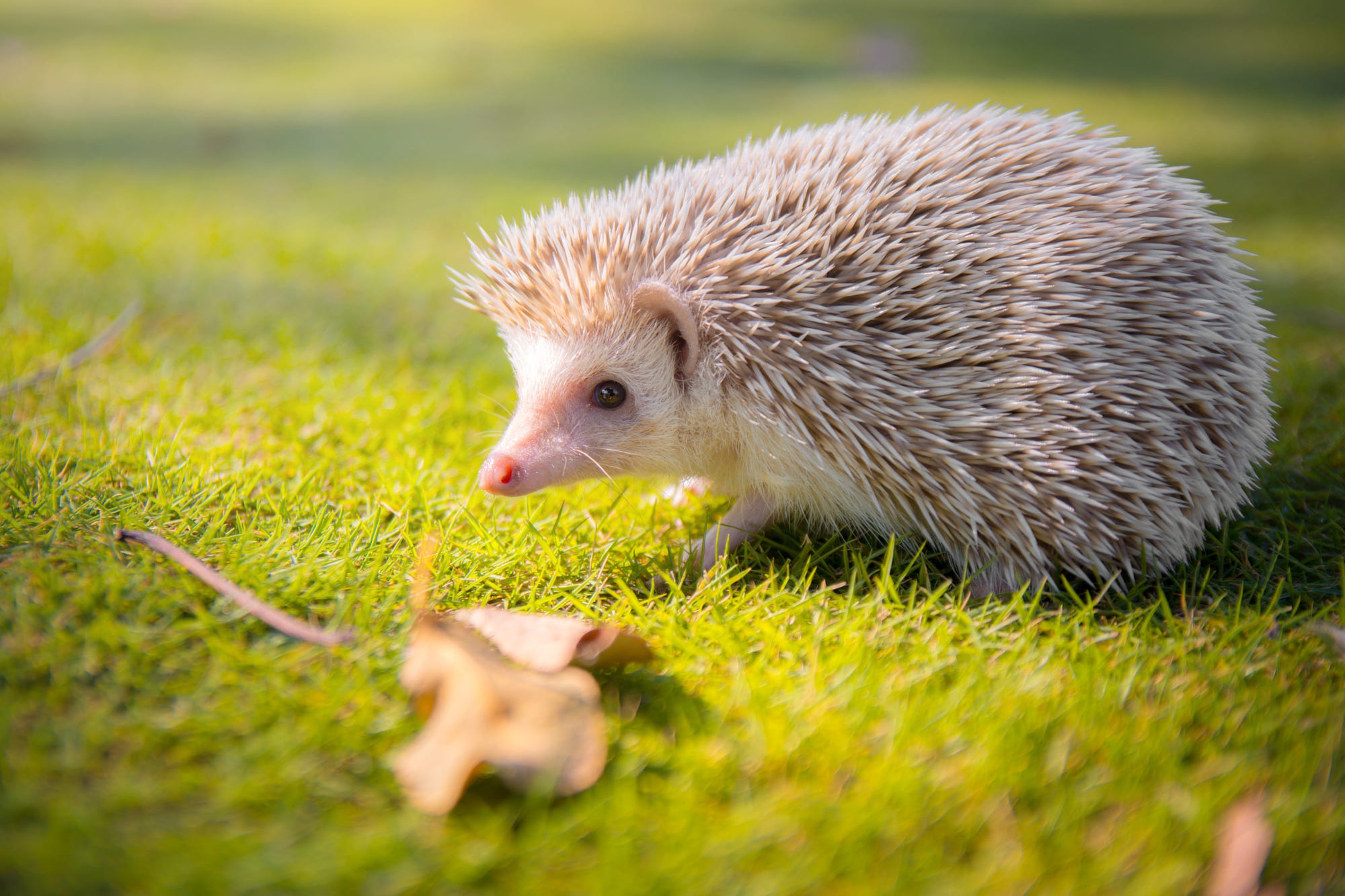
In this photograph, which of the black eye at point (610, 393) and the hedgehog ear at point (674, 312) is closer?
the hedgehog ear at point (674, 312)

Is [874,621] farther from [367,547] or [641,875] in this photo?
[367,547]

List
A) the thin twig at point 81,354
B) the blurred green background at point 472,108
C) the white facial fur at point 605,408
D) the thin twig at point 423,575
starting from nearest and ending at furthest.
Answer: the thin twig at point 423,575 → the white facial fur at point 605,408 → the thin twig at point 81,354 → the blurred green background at point 472,108

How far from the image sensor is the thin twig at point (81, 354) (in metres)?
3.01

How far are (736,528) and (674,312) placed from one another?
612 mm

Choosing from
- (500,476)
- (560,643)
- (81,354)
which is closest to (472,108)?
(81,354)

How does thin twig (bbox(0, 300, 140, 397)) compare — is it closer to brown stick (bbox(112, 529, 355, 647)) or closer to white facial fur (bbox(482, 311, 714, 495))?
brown stick (bbox(112, 529, 355, 647))

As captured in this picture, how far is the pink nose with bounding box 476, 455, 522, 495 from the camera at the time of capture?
2.32 metres

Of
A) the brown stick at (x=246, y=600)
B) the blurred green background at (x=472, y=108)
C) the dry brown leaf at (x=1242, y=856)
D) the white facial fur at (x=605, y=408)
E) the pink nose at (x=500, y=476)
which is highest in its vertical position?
the blurred green background at (x=472, y=108)

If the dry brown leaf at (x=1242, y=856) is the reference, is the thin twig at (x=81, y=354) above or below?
above

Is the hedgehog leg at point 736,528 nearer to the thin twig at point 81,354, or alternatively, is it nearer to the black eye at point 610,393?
the black eye at point 610,393

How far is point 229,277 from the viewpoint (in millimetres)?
4637

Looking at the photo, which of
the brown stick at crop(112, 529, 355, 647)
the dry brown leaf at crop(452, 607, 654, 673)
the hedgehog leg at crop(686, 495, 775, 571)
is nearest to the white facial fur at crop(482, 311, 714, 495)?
the hedgehog leg at crop(686, 495, 775, 571)

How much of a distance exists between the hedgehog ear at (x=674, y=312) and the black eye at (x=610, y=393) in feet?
0.58

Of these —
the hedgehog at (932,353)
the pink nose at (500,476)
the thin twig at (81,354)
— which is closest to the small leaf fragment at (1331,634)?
the hedgehog at (932,353)
